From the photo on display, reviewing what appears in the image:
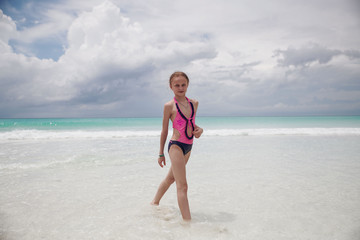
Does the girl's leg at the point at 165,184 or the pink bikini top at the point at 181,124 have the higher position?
the pink bikini top at the point at 181,124

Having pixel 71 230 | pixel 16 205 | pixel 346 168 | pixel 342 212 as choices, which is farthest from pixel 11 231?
pixel 346 168

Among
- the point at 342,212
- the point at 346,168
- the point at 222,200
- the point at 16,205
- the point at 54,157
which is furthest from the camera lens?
the point at 54,157

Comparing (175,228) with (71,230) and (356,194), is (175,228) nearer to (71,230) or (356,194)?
(71,230)

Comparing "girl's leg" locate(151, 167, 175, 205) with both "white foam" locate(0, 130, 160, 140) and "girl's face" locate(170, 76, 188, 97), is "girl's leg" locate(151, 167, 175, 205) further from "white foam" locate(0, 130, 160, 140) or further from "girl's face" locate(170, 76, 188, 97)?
"white foam" locate(0, 130, 160, 140)

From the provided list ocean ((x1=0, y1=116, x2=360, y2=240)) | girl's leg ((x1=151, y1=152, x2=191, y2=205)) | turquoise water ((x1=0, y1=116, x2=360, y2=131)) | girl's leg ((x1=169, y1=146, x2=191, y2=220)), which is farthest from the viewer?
turquoise water ((x1=0, y1=116, x2=360, y2=131))

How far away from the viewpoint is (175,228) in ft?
10.9

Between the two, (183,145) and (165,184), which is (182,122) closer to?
(183,145)

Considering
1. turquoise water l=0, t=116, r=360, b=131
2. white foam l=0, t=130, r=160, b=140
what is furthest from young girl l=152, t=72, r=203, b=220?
turquoise water l=0, t=116, r=360, b=131

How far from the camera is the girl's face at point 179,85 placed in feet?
11.4

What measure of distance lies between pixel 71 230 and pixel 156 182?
2.52m

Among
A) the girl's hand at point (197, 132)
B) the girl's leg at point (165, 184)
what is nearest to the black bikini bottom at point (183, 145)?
the girl's hand at point (197, 132)

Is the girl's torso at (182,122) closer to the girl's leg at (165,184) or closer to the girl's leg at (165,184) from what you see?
the girl's leg at (165,184)

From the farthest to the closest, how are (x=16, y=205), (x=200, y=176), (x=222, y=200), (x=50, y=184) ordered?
(x=200, y=176), (x=50, y=184), (x=222, y=200), (x=16, y=205)

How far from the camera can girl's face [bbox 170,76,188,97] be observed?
3.48 m
